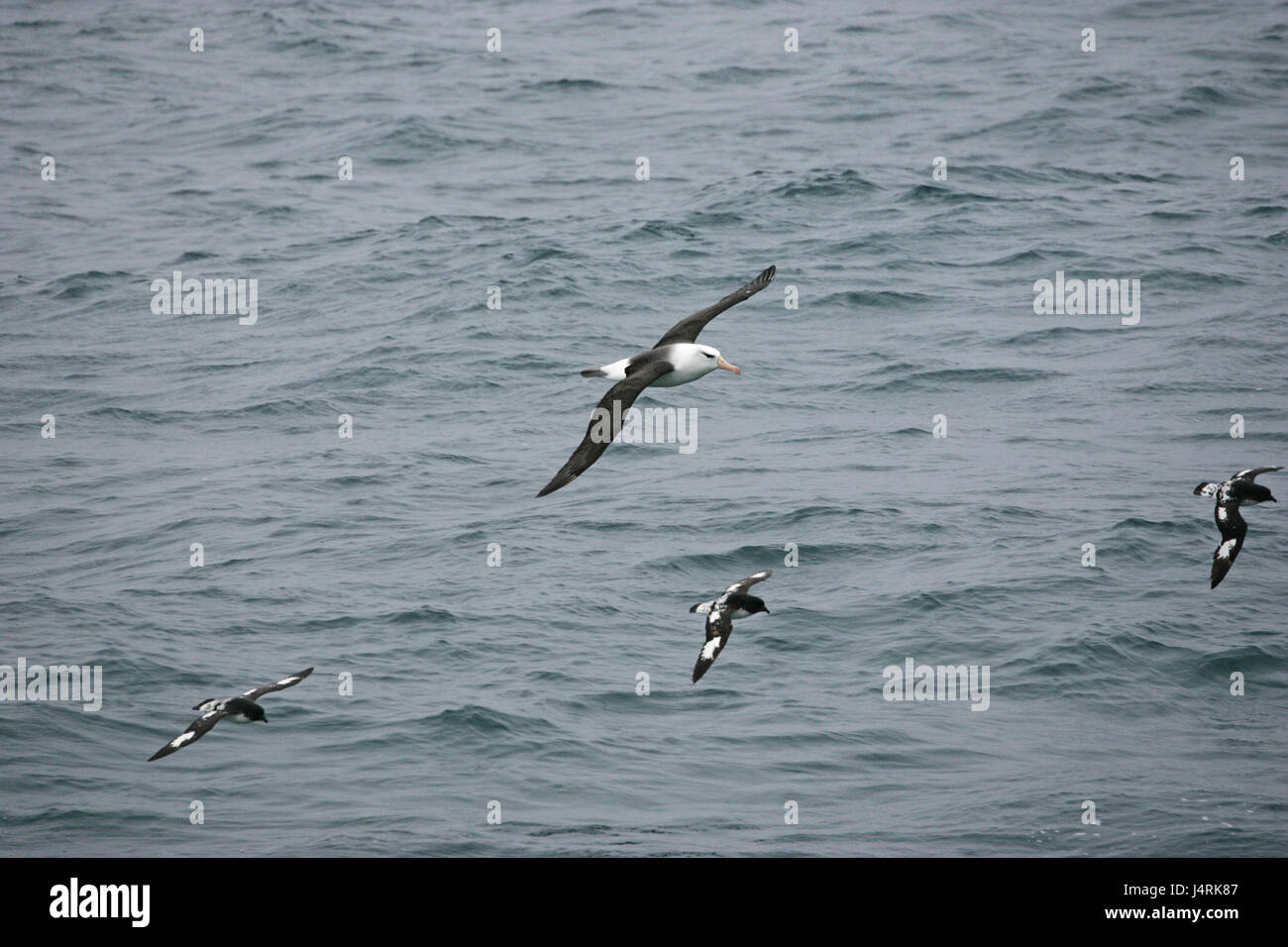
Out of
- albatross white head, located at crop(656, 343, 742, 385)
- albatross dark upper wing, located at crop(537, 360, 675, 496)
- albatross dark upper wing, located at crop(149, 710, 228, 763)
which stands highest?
albatross white head, located at crop(656, 343, 742, 385)

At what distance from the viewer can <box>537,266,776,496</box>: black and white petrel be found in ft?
43.6

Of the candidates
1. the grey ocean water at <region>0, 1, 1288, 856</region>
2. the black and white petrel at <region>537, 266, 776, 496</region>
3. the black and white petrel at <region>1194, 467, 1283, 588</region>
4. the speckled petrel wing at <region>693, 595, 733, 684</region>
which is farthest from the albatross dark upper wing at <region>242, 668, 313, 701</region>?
the black and white petrel at <region>1194, 467, 1283, 588</region>

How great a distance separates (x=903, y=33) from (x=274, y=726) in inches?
1293

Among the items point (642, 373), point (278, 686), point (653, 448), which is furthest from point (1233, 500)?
point (653, 448)

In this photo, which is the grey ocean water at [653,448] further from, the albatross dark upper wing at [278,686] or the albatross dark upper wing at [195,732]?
the albatross dark upper wing at [278,686]

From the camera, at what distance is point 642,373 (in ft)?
49.7

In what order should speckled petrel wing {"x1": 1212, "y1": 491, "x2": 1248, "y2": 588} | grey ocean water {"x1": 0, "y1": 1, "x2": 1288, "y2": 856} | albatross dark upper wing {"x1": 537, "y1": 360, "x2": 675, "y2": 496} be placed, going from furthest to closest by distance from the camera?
grey ocean water {"x1": 0, "y1": 1, "x2": 1288, "y2": 856} < speckled petrel wing {"x1": 1212, "y1": 491, "x2": 1248, "y2": 588} < albatross dark upper wing {"x1": 537, "y1": 360, "x2": 675, "y2": 496}

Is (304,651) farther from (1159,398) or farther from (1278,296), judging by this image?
(1278,296)

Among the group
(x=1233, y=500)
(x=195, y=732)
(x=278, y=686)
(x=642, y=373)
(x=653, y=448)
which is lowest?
(x=195, y=732)

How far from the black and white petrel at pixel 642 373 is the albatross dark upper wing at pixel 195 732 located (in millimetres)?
3738

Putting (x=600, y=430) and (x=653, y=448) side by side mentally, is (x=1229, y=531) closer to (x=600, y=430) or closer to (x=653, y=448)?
(x=600, y=430)

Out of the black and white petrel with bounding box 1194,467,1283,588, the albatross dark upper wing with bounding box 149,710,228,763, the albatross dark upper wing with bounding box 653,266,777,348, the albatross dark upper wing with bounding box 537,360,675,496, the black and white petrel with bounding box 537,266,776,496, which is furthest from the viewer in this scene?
the albatross dark upper wing with bounding box 653,266,777,348

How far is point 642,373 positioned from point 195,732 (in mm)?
5171

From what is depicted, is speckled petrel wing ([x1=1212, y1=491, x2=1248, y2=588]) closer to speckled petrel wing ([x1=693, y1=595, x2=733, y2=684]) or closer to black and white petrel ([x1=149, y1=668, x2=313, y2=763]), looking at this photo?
speckled petrel wing ([x1=693, y1=595, x2=733, y2=684])
